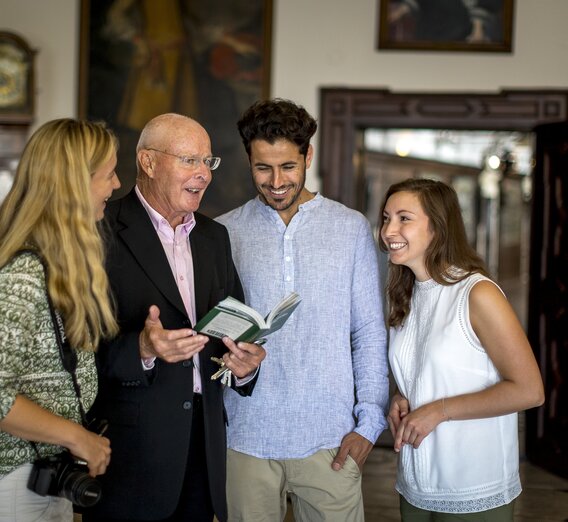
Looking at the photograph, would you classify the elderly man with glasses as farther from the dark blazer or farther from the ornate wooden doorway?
the ornate wooden doorway

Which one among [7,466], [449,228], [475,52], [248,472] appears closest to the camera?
[7,466]

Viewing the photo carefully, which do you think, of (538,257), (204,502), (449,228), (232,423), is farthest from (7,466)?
(538,257)

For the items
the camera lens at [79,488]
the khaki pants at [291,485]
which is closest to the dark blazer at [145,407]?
the khaki pants at [291,485]

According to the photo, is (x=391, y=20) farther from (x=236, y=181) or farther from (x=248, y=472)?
(x=248, y=472)

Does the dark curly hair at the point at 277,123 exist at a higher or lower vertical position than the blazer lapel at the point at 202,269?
higher

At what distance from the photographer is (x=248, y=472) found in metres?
2.75

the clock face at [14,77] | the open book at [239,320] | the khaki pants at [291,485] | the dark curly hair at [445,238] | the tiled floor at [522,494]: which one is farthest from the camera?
the clock face at [14,77]

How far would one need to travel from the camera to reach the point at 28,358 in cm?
195

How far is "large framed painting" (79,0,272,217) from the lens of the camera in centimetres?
628

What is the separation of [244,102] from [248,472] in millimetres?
4031

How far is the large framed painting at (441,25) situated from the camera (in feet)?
19.8

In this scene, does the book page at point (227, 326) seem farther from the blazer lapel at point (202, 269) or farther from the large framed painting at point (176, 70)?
the large framed painting at point (176, 70)

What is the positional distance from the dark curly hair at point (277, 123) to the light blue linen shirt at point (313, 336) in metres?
0.27

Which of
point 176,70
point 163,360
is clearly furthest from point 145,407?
point 176,70
